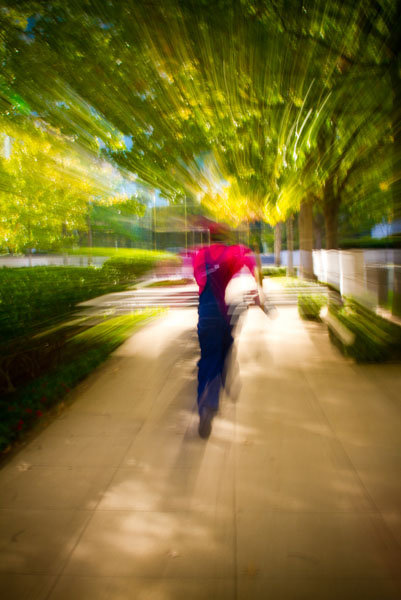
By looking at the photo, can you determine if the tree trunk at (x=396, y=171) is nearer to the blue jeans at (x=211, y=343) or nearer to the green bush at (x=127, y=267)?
the blue jeans at (x=211, y=343)

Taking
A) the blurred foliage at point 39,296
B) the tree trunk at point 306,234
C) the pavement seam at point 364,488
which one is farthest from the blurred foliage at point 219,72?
the tree trunk at point 306,234

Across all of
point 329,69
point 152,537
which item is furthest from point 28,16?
point 152,537

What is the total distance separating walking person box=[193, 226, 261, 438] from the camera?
394cm

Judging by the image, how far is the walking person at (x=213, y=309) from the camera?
12.9ft

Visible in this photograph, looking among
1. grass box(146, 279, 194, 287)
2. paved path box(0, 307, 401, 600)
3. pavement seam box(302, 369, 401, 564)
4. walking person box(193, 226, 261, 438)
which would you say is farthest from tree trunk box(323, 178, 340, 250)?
walking person box(193, 226, 261, 438)

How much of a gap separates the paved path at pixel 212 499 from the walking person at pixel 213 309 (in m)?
0.41

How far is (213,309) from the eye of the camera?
3992 millimetres

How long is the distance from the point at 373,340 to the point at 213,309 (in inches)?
137

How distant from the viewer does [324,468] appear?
339 centimetres

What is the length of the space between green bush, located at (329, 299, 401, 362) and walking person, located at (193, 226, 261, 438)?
10.3ft

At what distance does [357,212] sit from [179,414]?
1634cm

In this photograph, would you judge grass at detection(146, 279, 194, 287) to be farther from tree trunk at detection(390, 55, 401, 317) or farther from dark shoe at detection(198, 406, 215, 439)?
dark shoe at detection(198, 406, 215, 439)

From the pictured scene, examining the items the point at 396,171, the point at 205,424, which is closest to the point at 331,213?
the point at 396,171

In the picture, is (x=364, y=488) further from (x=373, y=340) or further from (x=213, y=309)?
(x=373, y=340)
